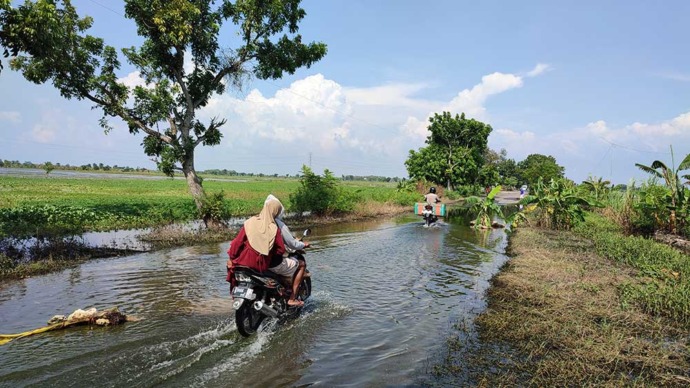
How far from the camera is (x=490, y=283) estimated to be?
8906 mm

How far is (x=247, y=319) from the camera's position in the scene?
585 cm

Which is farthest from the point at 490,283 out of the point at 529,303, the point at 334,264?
the point at 334,264

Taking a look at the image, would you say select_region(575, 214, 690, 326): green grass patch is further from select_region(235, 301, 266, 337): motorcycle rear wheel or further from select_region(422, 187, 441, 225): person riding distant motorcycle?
select_region(422, 187, 441, 225): person riding distant motorcycle

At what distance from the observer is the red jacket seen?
5652 millimetres

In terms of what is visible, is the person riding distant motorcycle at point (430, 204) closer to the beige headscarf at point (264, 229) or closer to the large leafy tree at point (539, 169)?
the beige headscarf at point (264, 229)

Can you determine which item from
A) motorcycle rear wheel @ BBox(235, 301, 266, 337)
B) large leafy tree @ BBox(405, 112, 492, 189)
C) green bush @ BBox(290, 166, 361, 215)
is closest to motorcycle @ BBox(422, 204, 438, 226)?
green bush @ BBox(290, 166, 361, 215)

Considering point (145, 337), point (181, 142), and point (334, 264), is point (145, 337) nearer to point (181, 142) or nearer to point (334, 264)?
point (334, 264)

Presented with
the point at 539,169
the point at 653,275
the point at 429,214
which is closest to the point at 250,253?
the point at 653,275

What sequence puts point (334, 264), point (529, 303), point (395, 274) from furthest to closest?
1. point (334, 264)
2. point (395, 274)
3. point (529, 303)

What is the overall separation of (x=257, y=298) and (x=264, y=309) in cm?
21

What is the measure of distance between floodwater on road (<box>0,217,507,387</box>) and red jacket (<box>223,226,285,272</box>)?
103cm

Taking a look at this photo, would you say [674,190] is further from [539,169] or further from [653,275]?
[539,169]

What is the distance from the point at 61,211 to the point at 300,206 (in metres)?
10.3

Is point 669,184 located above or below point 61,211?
above
